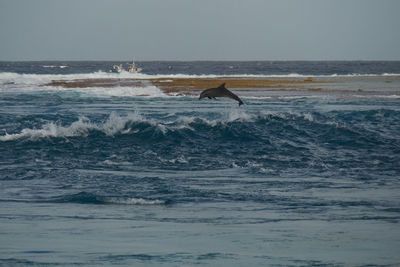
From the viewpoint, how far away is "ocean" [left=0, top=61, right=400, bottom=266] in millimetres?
6770

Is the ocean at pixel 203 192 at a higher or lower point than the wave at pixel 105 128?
lower

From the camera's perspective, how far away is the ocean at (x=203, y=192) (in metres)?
6.77

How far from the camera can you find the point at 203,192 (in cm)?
1035

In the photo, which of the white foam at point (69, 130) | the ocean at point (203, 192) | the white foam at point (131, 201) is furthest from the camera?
the white foam at point (69, 130)

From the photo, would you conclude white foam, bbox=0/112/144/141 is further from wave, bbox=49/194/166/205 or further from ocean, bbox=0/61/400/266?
wave, bbox=49/194/166/205

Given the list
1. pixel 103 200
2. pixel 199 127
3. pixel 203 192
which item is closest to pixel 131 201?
pixel 103 200

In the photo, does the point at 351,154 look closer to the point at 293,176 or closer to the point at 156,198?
the point at 293,176

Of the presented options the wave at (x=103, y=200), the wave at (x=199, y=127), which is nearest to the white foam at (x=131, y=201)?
the wave at (x=103, y=200)

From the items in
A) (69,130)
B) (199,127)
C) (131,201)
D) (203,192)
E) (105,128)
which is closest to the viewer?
(131,201)

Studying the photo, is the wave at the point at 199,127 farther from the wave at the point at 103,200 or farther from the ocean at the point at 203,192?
the wave at the point at 103,200

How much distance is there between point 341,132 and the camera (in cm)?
1878

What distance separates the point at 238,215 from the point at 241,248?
1773 mm

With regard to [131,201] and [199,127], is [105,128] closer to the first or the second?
[199,127]

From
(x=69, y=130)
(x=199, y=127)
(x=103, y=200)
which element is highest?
(x=199, y=127)
